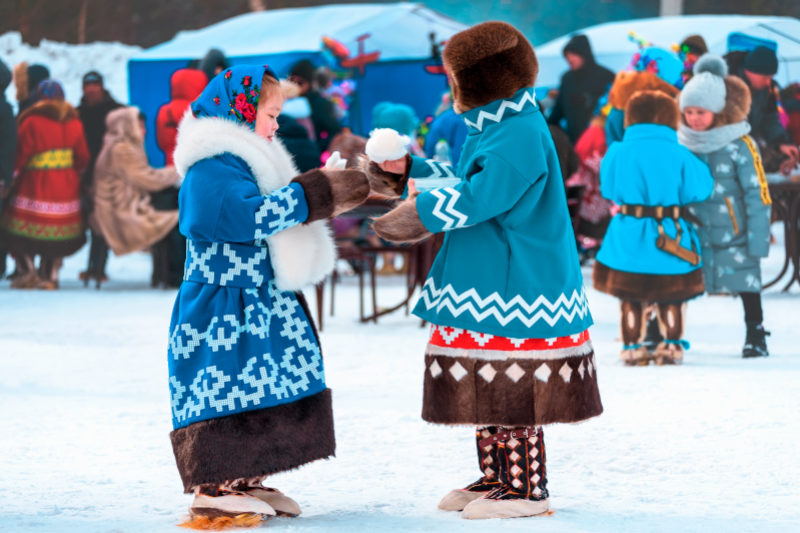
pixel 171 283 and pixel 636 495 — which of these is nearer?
pixel 636 495

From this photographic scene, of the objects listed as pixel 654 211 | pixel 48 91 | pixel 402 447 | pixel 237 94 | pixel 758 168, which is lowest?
pixel 402 447

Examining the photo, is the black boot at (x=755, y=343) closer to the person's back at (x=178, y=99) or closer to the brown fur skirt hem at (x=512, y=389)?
the brown fur skirt hem at (x=512, y=389)

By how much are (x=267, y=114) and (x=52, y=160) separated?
637 centimetres

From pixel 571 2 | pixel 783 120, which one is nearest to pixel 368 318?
pixel 783 120

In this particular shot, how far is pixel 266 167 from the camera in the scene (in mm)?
2445

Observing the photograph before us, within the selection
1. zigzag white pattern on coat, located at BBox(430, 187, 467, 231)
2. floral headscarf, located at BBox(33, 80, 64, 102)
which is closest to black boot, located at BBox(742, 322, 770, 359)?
zigzag white pattern on coat, located at BBox(430, 187, 467, 231)

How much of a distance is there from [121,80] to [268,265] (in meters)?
11.4

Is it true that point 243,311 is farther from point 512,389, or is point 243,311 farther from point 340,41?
point 340,41

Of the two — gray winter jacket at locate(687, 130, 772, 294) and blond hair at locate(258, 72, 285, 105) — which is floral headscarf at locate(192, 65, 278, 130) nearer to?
blond hair at locate(258, 72, 285, 105)

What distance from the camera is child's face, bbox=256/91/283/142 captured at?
2.50m

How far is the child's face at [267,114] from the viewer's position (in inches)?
98.3

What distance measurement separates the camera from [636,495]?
273 centimetres

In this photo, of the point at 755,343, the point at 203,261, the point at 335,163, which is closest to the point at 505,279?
the point at 335,163

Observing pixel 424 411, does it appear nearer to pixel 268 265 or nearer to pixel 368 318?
pixel 268 265
